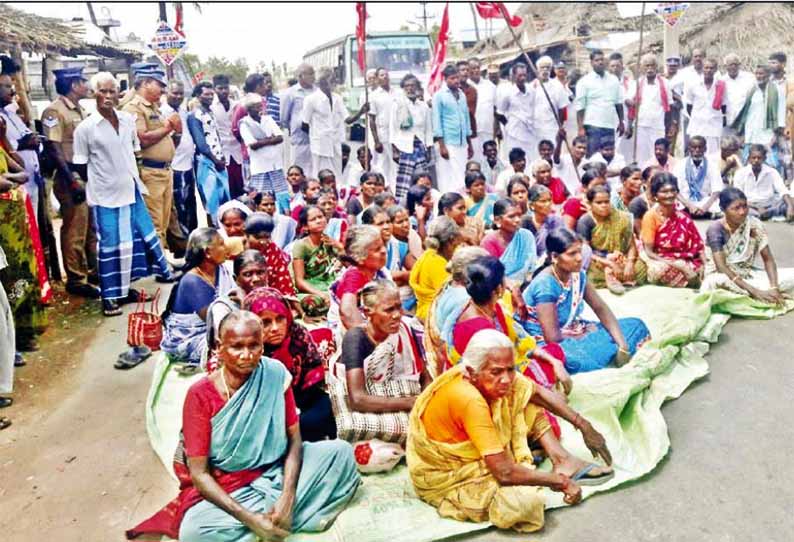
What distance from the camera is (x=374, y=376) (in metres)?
3.88

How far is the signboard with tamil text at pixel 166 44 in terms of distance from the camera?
10.8 metres

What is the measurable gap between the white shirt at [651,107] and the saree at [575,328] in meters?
6.29

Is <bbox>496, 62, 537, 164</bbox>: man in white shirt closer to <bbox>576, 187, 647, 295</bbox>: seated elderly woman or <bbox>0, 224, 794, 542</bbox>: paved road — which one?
<bbox>576, 187, 647, 295</bbox>: seated elderly woman

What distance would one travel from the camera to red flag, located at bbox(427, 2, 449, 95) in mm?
11109

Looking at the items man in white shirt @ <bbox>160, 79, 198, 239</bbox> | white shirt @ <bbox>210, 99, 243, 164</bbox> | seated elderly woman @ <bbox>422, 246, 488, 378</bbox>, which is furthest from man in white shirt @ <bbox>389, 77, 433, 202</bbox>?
seated elderly woman @ <bbox>422, 246, 488, 378</bbox>

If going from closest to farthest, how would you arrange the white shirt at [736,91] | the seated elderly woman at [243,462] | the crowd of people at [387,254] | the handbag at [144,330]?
the seated elderly woman at [243,462], the crowd of people at [387,254], the handbag at [144,330], the white shirt at [736,91]

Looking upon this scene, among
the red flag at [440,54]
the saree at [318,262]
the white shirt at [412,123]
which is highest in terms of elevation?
the red flag at [440,54]

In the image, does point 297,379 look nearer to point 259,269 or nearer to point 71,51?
point 259,269

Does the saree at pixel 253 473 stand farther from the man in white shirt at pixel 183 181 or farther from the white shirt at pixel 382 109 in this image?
the white shirt at pixel 382 109

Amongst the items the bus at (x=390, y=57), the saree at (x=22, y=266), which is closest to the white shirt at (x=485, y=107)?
the bus at (x=390, y=57)

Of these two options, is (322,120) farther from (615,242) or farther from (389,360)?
(389,360)

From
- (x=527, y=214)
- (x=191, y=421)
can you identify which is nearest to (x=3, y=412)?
(x=191, y=421)

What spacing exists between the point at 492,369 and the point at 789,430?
1.92 meters

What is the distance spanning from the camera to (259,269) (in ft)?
15.0
